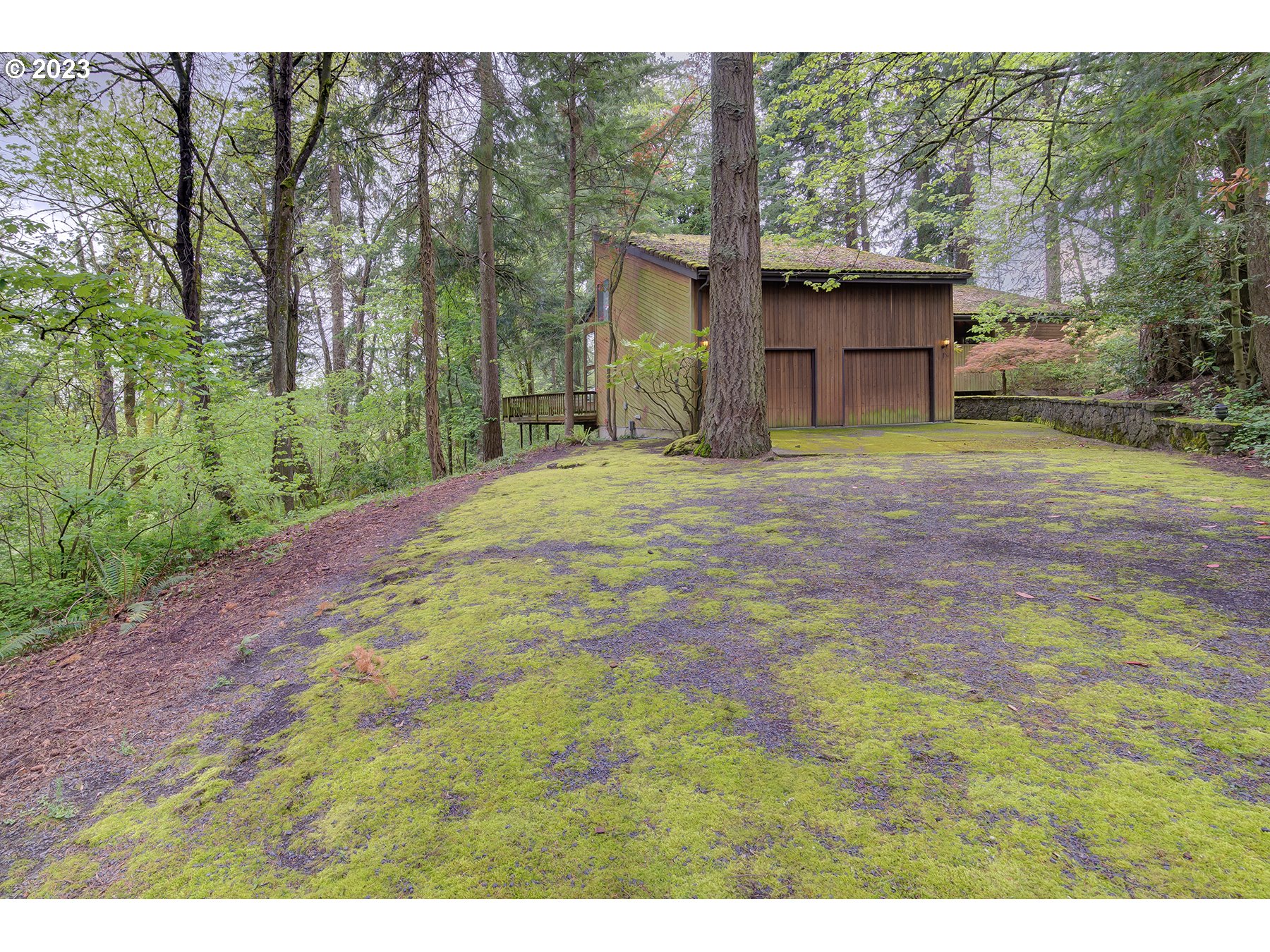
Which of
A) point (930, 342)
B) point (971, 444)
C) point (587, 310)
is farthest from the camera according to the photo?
point (587, 310)

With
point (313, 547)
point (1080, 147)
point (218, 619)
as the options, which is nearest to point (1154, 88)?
point (1080, 147)

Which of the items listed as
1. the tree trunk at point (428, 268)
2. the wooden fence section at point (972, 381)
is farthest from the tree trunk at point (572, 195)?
the wooden fence section at point (972, 381)

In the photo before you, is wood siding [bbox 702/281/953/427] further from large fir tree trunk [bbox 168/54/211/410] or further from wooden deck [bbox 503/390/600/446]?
large fir tree trunk [bbox 168/54/211/410]

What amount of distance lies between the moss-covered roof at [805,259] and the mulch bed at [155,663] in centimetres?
828

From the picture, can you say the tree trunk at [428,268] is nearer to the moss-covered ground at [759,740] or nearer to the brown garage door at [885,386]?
the moss-covered ground at [759,740]

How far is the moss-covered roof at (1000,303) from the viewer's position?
14.6m

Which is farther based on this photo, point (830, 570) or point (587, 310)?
point (587, 310)

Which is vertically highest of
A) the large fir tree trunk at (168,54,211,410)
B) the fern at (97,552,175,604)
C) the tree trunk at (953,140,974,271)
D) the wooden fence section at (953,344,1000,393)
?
the tree trunk at (953,140,974,271)

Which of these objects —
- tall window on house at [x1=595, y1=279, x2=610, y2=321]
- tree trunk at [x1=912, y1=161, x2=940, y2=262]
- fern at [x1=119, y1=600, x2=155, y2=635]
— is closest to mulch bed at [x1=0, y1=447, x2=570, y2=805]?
fern at [x1=119, y1=600, x2=155, y2=635]

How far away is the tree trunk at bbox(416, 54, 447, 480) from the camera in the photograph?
913 centimetres

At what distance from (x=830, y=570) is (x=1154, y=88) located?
13.6ft

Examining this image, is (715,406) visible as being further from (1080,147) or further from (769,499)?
(1080,147)

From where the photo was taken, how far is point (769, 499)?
527cm

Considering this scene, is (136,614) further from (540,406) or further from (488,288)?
(540,406)
